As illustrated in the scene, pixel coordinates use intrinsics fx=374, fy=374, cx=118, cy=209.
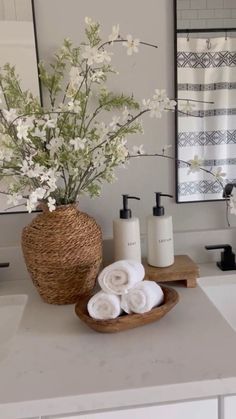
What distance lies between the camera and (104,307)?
877mm

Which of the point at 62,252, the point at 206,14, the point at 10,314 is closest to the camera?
the point at 62,252

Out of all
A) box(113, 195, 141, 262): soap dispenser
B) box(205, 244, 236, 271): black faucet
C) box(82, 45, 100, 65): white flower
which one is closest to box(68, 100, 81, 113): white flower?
box(82, 45, 100, 65): white flower

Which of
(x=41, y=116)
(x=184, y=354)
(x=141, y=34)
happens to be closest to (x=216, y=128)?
(x=141, y=34)

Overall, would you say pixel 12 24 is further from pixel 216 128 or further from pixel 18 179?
pixel 216 128

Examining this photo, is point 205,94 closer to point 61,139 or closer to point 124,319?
point 61,139

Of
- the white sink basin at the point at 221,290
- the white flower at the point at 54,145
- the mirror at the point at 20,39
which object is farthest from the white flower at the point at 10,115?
the white sink basin at the point at 221,290

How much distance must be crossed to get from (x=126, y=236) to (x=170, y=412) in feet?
1.62

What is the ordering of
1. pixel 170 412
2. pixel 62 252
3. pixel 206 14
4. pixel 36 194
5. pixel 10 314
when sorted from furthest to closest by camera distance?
pixel 206 14, pixel 10 314, pixel 62 252, pixel 36 194, pixel 170 412

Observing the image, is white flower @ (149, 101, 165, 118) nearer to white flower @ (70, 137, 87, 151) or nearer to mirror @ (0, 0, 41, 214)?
white flower @ (70, 137, 87, 151)

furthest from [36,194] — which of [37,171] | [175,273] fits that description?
[175,273]

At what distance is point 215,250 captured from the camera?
4.29ft

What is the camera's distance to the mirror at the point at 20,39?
1124 millimetres

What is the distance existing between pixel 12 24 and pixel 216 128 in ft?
2.38

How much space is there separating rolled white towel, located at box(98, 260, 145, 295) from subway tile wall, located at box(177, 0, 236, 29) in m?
0.79
